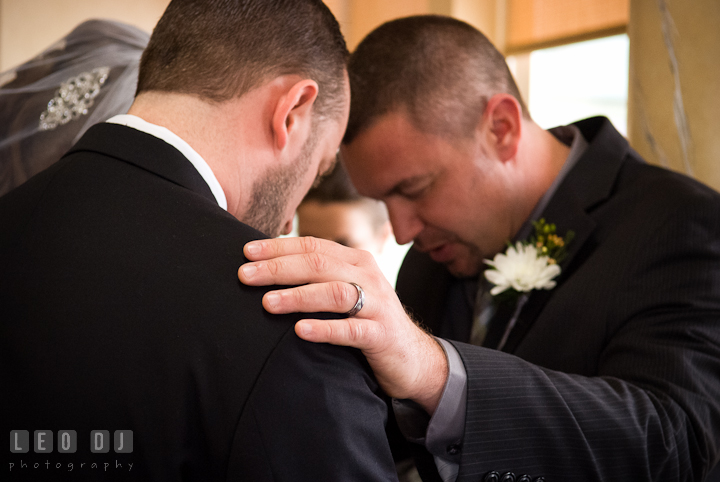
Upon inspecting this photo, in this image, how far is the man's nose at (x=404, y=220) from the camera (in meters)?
1.90

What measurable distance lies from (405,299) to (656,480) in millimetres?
1126

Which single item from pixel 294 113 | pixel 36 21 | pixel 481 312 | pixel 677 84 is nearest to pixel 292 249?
pixel 294 113

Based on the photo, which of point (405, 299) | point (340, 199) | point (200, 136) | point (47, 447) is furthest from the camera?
point (340, 199)

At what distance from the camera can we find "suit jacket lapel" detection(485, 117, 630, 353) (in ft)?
5.20

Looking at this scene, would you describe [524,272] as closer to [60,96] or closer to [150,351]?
[150,351]

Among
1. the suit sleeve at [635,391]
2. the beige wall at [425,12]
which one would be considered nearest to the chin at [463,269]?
the suit sleeve at [635,391]

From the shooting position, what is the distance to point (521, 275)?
1573mm

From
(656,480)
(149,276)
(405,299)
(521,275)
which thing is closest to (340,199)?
(405,299)

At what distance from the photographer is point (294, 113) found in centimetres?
110

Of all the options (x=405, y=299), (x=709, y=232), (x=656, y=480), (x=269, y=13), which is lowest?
(x=405, y=299)

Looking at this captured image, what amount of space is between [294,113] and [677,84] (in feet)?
6.72

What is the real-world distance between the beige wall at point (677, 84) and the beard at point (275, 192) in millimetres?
A: 1927

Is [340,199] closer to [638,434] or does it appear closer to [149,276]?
[638,434]

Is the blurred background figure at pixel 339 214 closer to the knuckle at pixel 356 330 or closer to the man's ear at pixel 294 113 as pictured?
the man's ear at pixel 294 113
